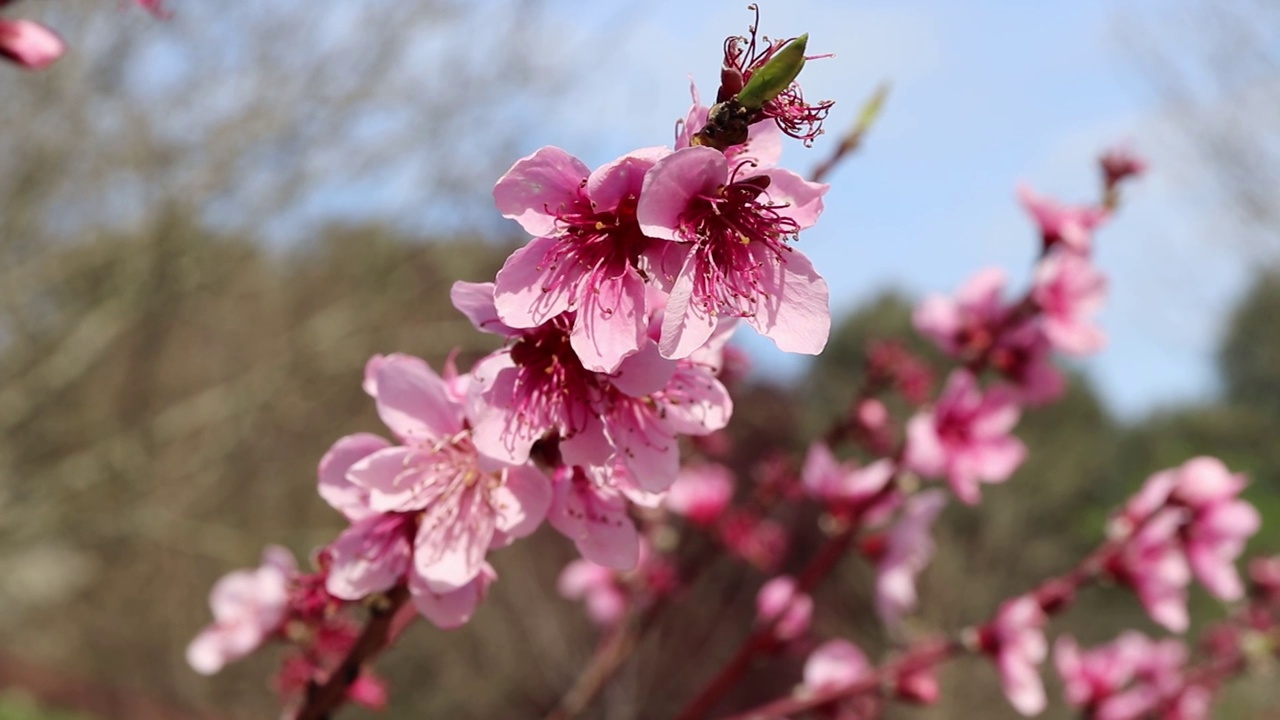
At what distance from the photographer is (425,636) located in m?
8.43

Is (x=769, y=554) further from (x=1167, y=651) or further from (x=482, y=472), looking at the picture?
(x=482, y=472)

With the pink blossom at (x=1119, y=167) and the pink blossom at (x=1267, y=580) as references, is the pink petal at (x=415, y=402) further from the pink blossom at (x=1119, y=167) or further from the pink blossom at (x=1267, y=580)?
the pink blossom at (x=1267, y=580)

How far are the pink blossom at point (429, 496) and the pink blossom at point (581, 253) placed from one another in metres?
0.16

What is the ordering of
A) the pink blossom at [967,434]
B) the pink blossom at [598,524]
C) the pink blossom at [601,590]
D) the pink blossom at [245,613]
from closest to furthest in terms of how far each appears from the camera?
the pink blossom at [598,524]
the pink blossom at [245,613]
the pink blossom at [967,434]
the pink blossom at [601,590]

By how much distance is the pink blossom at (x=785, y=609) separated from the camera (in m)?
1.74

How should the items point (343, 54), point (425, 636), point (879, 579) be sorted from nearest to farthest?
1. point (879, 579)
2. point (343, 54)
3. point (425, 636)

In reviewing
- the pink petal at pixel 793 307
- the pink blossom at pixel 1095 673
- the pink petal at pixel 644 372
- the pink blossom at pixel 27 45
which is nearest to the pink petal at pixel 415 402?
the pink petal at pixel 644 372

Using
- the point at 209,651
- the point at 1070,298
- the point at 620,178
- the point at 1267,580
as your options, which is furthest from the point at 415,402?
the point at 1267,580

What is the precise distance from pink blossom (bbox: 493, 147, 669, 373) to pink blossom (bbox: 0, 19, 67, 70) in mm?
562

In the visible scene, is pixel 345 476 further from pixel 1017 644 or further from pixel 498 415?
pixel 1017 644

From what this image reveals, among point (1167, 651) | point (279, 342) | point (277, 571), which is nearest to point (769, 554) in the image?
point (1167, 651)

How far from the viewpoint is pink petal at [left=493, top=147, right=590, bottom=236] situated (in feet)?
2.74

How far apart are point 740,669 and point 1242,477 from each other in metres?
0.92

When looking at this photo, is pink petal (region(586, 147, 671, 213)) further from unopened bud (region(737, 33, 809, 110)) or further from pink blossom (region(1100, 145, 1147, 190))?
pink blossom (region(1100, 145, 1147, 190))
